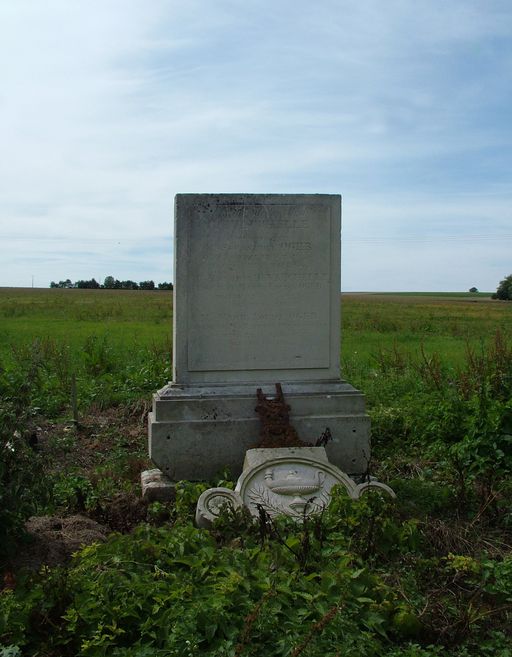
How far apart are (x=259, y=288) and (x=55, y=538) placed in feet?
9.10

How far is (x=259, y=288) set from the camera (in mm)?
6371

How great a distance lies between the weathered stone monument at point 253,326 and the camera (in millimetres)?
6129

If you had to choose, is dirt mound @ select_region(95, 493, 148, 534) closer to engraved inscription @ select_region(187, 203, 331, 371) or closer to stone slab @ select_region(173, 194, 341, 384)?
stone slab @ select_region(173, 194, 341, 384)

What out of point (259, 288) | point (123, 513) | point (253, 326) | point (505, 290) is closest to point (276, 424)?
point (253, 326)

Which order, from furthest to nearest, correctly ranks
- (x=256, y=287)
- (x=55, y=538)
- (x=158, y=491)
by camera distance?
(x=256, y=287)
(x=158, y=491)
(x=55, y=538)

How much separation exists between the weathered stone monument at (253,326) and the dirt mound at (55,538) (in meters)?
1.21

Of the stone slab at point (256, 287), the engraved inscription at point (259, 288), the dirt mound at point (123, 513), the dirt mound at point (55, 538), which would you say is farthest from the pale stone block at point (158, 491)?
the engraved inscription at point (259, 288)

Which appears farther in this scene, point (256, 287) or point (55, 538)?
point (256, 287)

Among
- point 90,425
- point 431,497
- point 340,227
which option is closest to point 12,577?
point 431,497

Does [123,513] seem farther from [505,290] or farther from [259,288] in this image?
[505,290]

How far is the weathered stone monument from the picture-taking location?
6.13 m

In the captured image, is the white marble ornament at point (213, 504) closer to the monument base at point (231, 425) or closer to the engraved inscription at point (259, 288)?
the monument base at point (231, 425)

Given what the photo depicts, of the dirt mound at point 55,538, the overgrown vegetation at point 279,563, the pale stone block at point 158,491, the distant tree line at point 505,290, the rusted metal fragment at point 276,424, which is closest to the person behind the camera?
the overgrown vegetation at point 279,563

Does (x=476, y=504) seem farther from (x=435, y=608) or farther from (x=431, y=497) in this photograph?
(x=435, y=608)
